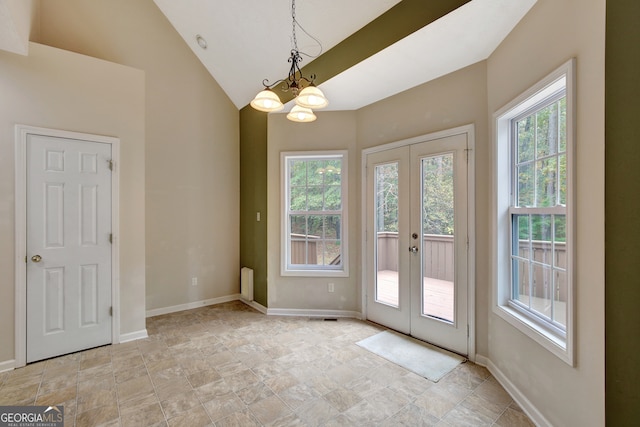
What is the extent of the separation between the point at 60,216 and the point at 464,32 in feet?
12.9

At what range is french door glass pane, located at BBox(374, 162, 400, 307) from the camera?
340cm

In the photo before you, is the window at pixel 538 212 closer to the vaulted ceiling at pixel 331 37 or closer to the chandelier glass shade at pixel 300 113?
the vaulted ceiling at pixel 331 37

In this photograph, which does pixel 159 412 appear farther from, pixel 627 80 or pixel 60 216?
pixel 627 80

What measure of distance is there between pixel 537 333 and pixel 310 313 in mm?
2575

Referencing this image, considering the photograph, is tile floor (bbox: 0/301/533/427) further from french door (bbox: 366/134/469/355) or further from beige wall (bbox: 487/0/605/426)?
french door (bbox: 366/134/469/355)

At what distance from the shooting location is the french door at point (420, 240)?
2.82 m

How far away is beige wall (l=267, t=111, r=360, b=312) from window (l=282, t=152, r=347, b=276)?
0.10 metres

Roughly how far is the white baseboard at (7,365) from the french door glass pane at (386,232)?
3.60 metres

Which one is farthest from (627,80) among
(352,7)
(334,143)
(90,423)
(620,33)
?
Answer: (90,423)

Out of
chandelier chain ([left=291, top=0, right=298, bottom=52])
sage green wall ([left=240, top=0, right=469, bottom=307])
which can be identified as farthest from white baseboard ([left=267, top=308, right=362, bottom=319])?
chandelier chain ([left=291, top=0, right=298, bottom=52])

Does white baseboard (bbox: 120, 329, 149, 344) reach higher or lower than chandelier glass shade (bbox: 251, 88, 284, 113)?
lower

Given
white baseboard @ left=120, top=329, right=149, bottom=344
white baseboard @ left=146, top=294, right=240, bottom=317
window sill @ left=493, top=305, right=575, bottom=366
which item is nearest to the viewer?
window sill @ left=493, top=305, right=575, bottom=366

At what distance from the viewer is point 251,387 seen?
2311 millimetres

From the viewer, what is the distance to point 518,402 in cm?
211
